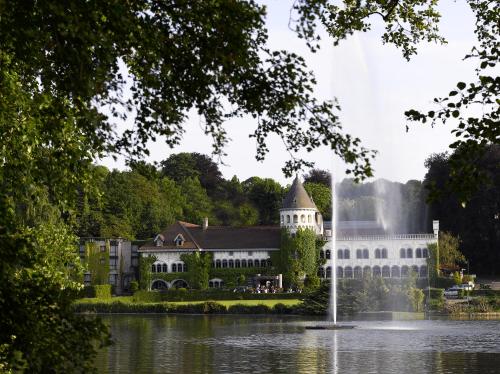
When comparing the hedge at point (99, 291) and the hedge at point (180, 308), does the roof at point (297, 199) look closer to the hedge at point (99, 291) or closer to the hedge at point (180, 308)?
the hedge at point (99, 291)

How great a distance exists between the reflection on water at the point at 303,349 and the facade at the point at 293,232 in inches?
1155

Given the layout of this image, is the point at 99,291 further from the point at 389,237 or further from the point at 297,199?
the point at 389,237

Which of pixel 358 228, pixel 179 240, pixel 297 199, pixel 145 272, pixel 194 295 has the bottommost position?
pixel 194 295

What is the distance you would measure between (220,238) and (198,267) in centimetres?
395

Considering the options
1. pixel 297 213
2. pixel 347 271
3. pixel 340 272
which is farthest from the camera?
pixel 347 271

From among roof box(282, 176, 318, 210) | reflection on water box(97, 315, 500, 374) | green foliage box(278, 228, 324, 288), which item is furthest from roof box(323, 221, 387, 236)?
reflection on water box(97, 315, 500, 374)

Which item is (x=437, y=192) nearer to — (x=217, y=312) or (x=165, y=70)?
(x=165, y=70)

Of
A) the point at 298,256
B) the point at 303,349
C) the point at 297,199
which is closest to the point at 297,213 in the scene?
the point at 297,199

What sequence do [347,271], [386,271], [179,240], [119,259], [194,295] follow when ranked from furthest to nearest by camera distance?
[119,259], [347,271], [179,240], [386,271], [194,295]

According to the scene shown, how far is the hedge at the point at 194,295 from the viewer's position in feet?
194

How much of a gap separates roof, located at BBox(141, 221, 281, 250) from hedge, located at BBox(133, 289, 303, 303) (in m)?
9.37

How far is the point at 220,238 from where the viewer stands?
237ft

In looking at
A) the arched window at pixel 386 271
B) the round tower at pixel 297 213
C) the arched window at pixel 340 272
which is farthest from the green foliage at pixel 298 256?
the arched window at pixel 386 271

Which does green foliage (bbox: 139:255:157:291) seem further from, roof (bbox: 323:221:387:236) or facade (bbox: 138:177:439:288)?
roof (bbox: 323:221:387:236)
